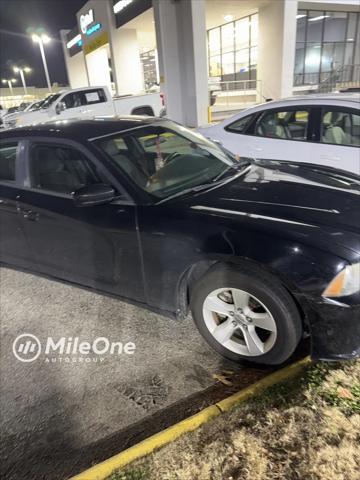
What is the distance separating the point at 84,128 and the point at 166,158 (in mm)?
748

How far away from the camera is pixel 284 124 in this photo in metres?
5.36

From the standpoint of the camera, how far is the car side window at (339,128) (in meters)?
4.95

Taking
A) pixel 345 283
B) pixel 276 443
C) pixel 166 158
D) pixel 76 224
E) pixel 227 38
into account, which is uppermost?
pixel 227 38

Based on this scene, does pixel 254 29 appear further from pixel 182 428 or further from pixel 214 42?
pixel 182 428

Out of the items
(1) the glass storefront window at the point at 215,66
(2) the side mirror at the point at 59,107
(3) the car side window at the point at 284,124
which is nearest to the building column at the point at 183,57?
(2) the side mirror at the point at 59,107

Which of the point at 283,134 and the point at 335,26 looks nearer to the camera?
the point at 283,134

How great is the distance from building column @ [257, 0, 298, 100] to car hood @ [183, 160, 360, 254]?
52.0 ft

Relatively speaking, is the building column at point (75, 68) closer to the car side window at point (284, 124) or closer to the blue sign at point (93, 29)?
the blue sign at point (93, 29)

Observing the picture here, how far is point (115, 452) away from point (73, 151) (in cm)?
219

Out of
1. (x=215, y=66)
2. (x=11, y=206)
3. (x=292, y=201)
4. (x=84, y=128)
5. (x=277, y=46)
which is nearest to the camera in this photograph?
(x=292, y=201)

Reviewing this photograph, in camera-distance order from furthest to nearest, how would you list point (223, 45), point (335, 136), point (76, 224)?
1. point (223, 45)
2. point (335, 136)
3. point (76, 224)

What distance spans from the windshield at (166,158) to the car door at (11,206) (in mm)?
971

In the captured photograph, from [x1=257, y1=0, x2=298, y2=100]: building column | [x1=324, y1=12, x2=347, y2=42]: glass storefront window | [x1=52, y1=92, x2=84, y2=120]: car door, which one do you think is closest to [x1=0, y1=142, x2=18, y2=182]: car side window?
[x1=52, y1=92, x2=84, y2=120]: car door

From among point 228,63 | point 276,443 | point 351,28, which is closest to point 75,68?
point 228,63
